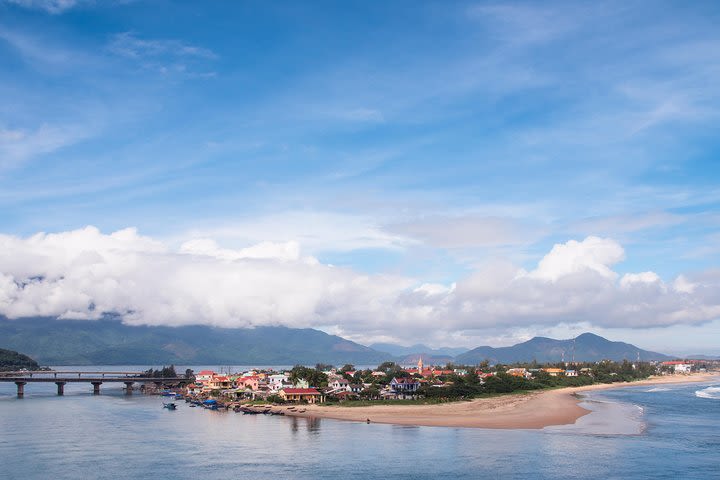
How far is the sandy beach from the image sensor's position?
77.3m

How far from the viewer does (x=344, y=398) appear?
104250 millimetres

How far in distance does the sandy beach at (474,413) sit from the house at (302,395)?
6190 millimetres

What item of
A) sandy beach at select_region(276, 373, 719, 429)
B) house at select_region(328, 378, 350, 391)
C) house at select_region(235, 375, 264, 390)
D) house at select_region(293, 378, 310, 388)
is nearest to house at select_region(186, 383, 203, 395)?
house at select_region(235, 375, 264, 390)

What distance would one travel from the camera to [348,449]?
5944 cm

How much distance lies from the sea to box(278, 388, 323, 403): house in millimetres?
13880

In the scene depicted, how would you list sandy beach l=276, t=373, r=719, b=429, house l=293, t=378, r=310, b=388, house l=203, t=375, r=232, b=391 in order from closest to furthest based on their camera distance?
sandy beach l=276, t=373, r=719, b=429, house l=293, t=378, r=310, b=388, house l=203, t=375, r=232, b=391

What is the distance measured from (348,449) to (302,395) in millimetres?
46056

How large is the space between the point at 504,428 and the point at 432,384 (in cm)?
4293

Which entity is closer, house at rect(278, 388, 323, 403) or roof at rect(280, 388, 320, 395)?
house at rect(278, 388, 323, 403)

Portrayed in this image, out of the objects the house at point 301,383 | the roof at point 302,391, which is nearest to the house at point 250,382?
the house at point 301,383

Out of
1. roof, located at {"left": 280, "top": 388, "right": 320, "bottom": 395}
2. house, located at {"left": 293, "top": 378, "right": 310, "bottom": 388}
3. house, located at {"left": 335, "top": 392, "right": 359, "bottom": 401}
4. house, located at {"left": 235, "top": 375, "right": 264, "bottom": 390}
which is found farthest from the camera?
house, located at {"left": 235, "top": 375, "right": 264, "bottom": 390}

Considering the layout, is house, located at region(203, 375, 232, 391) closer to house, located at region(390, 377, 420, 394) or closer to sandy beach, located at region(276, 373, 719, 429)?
house, located at region(390, 377, 420, 394)

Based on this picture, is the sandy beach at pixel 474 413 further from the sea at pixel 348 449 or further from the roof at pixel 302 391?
the roof at pixel 302 391

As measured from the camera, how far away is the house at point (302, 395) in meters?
104
